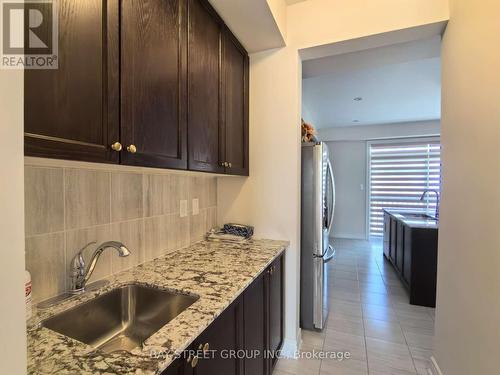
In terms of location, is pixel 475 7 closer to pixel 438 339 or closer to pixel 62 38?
pixel 62 38

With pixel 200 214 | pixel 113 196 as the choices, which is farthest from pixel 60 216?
pixel 200 214

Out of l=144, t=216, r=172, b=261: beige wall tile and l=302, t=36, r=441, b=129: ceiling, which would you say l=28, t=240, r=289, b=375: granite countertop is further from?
l=302, t=36, r=441, b=129: ceiling

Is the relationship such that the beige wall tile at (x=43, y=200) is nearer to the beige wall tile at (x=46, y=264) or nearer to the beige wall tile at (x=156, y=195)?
the beige wall tile at (x=46, y=264)

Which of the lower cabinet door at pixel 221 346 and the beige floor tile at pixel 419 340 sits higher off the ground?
the lower cabinet door at pixel 221 346

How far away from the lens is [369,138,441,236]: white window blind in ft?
17.6

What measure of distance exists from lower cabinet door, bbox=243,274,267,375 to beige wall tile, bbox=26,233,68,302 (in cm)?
79

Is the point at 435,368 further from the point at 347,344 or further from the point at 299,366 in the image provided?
the point at 299,366

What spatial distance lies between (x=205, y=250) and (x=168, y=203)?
412 millimetres

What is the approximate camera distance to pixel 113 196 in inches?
49.2

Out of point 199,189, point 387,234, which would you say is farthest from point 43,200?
point 387,234

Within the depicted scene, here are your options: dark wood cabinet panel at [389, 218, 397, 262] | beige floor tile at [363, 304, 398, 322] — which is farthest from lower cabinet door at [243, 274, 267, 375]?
dark wood cabinet panel at [389, 218, 397, 262]

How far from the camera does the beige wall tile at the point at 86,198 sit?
1.05 m

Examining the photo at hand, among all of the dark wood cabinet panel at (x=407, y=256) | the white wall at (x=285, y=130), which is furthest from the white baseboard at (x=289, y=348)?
the dark wood cabinet panel at (x=407, y=256)

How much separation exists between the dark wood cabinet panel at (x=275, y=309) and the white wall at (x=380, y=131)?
15.7 ft
